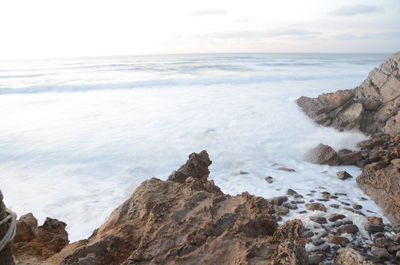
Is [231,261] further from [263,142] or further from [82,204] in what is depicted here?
[263,142]

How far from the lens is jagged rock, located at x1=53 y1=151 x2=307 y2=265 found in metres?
2.14

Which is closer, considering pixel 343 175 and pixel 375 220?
pixel 375 220

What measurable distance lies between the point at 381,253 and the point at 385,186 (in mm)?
2364

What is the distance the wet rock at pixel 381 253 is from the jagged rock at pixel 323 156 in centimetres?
383

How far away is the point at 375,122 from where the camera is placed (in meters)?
10.1

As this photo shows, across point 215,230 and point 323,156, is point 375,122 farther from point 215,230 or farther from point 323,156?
point 215,230

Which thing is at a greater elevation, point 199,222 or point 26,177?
point 199,222

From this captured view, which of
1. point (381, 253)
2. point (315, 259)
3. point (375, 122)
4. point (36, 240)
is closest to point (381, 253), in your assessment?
point (381, 253)

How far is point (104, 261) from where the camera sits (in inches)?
93.0

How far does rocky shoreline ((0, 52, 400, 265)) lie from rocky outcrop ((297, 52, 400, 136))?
434cm

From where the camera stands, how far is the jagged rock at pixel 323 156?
302 inches

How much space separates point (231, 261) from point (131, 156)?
7.84 metres

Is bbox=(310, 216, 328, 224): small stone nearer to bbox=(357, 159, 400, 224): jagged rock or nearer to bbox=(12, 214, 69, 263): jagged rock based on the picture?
bbox=(357, 159, 400, 224): jagged rock

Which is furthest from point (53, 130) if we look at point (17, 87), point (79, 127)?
point (17, 87)
